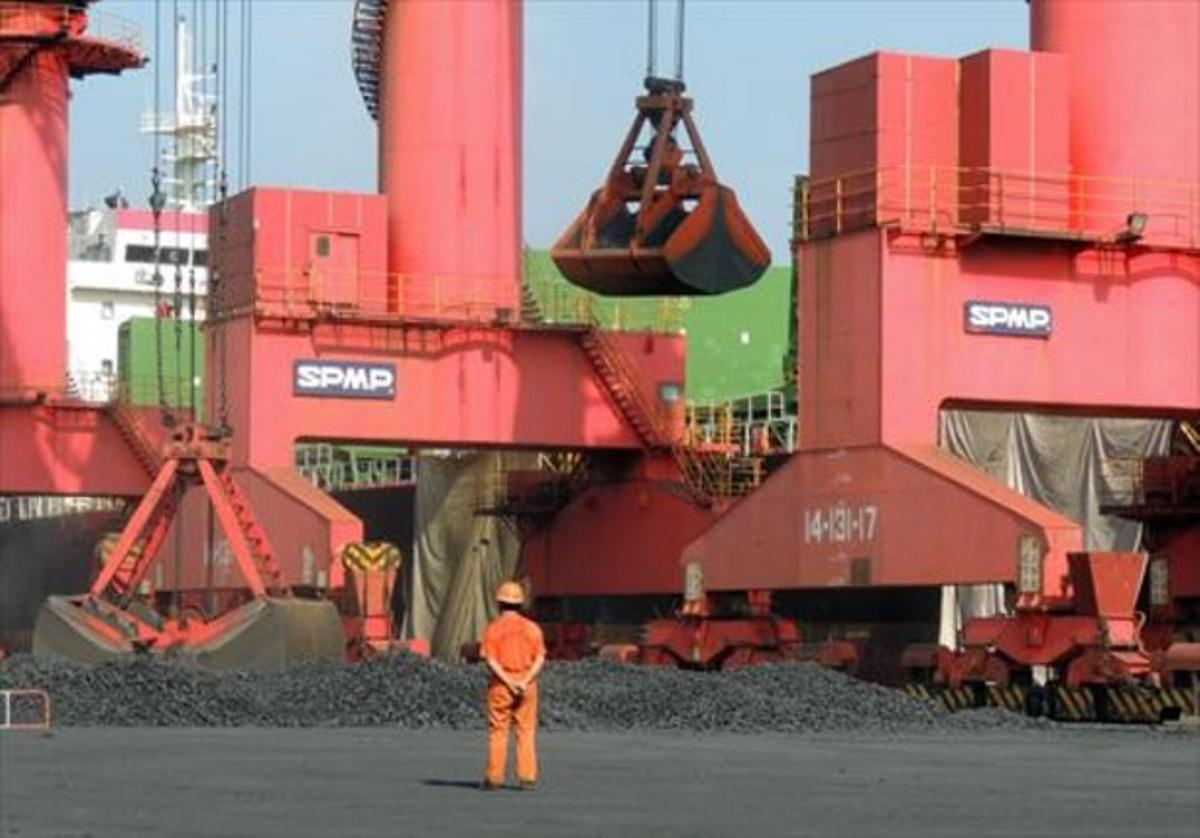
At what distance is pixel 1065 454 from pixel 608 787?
31.8 m

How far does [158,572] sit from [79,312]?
1266 inches

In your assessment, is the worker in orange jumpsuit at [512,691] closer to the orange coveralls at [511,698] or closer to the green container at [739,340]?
the orange coveralls at [511,698]

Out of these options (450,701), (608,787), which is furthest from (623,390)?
(608,787)

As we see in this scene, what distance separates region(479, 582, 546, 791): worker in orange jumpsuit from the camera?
16.8 meters

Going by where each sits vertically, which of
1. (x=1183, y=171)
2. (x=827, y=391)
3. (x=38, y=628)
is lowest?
(x=38, y=628)

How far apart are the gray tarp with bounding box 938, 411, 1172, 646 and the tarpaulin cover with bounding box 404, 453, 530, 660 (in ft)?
29.3

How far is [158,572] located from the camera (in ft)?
171

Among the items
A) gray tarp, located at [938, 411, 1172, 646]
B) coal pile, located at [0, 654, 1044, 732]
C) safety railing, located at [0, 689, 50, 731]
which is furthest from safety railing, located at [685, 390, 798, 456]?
safety railing, located at [0, 689, 50, 731]

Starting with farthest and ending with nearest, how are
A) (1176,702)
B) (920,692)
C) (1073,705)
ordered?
(920,692) → (1073,705) → (1176,702)

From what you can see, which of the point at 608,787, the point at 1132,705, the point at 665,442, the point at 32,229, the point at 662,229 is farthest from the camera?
the point at 32,229

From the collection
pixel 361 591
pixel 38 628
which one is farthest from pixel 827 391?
pixel 38 628

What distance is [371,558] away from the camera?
141ft

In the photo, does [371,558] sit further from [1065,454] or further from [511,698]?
[511,698]

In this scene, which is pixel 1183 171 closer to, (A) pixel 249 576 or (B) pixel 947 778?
(A) pixel 249 576
